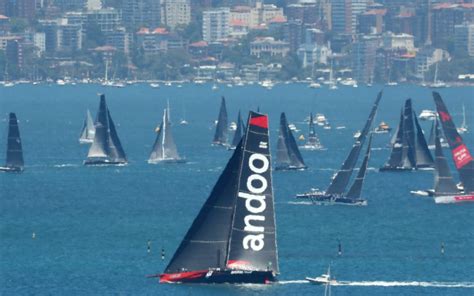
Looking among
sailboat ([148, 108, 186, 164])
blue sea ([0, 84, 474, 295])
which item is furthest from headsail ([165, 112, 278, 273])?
sailboat ([148, 108, 186, 164])

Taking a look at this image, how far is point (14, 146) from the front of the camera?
138500 mm

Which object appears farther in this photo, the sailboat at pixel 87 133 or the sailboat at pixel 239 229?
the sailboat at pixel 87 133

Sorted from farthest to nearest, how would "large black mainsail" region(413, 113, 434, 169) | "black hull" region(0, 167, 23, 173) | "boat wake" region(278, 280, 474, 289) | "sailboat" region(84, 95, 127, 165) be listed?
"sailboat" region(84, 95, 127, 165)
"large black mainsail" region(413, 113, 434, 169)
"black hull" region(0, 167, 23, 173)
"boat wake" region(278, 280, 474, 289)

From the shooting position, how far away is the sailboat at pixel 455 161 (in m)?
116

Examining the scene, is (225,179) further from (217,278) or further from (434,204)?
(434,204)

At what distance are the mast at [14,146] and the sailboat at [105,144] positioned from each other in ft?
22.4

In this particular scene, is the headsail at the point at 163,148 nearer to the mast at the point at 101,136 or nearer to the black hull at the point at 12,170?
the mast at the point at 101,136

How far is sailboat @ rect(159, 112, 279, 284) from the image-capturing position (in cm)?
7994

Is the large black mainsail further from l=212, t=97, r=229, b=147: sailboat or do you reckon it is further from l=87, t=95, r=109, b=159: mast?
l=212, t=97, r=229, b=147: sailboat

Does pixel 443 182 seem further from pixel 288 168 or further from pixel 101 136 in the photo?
pixel 101 136

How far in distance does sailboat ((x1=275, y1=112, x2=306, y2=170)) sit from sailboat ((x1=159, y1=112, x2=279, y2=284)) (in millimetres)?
58766

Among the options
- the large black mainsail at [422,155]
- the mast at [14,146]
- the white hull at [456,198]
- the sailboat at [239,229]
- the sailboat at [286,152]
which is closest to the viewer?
the sailboat at [239,229]

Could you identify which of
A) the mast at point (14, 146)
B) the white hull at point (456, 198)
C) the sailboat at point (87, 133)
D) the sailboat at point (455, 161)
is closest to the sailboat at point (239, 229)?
the sailboat at point (455, 161)

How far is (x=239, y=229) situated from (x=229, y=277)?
203 cm
